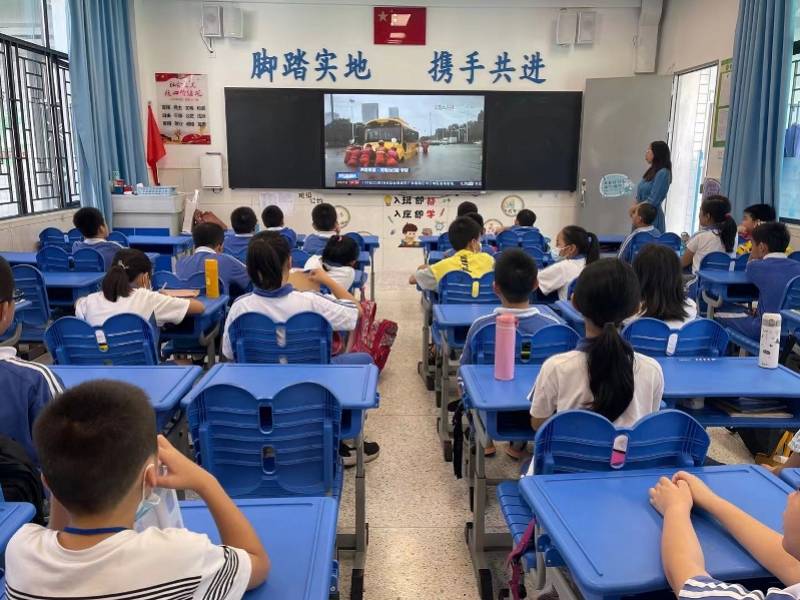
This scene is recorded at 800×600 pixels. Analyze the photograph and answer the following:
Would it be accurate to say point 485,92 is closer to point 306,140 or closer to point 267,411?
point 306,140

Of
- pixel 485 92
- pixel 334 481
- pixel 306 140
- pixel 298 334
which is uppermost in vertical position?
pixel 485 92

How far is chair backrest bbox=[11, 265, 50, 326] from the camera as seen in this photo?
11.3 ft

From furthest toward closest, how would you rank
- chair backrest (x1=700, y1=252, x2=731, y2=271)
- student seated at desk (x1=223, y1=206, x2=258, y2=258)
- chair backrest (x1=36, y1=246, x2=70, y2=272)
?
student seated at desk (x1=223, y1=206, x2=258, y2=258)
chair backrest (x1=700, y1=252, x2=731, y2=271)
chair backrest (x1=36, y1=246, x2=70, y2=272)

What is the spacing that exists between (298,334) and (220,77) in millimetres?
5530

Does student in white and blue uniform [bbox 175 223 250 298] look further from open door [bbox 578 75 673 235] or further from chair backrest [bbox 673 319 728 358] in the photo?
open door [bbox 578 75 673 235]

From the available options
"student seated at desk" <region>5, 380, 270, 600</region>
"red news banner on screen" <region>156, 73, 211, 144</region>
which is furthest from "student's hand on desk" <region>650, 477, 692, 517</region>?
"red news banner on screen" <region>156, 73, 211, 144</region>

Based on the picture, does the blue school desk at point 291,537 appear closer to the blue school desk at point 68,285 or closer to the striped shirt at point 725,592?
the striped shirt at point 725,592

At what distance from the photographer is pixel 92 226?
4.54 meters

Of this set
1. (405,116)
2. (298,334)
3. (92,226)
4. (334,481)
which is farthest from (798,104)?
(92,226)

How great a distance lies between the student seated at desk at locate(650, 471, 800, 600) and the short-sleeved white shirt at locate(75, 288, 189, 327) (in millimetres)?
2096

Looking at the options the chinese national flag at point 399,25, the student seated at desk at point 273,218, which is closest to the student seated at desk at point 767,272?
the student seated at desk at point 273,218

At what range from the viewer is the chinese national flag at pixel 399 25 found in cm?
707

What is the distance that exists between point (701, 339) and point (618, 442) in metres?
1.15

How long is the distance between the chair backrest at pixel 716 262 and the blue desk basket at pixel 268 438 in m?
3.37
